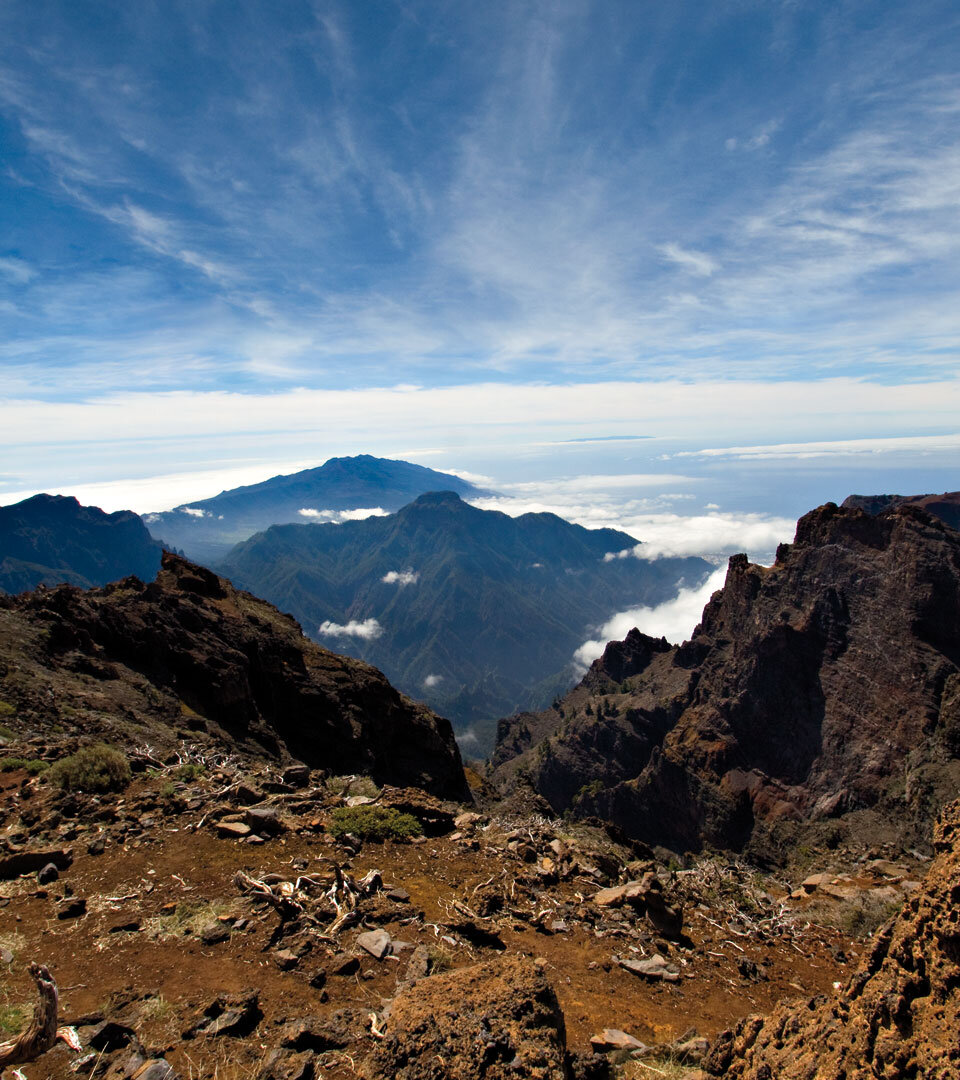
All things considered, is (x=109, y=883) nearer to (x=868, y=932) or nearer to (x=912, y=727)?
(x=868, y=932)

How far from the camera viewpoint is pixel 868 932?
35.9 feet

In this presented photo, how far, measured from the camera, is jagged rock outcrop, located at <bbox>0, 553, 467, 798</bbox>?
72.0 ft

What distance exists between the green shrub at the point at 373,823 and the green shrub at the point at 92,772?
5288 millimetres

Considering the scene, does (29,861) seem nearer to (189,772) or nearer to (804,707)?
(189,772)

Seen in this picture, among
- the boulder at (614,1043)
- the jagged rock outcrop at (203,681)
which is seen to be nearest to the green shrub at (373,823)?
the boulder at (614,1043)

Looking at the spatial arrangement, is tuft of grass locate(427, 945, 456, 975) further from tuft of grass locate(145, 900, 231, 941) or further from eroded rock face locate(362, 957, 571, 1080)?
tuft of grass locate(145, 900, 231, 941)

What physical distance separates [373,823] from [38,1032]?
682 centimetres

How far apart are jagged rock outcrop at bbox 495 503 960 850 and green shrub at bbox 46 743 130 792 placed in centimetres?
4540

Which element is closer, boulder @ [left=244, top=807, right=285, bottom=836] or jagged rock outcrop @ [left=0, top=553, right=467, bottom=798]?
boulder @ [left=244, top=807, right=285, bottom=836]

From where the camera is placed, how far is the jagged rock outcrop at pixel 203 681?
2195cm

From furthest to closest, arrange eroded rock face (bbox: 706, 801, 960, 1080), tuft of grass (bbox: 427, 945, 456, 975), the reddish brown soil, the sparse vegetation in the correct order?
the sparse vegetation
tuft of grass (bbox: 427, 945, 456, 975)
the reddish brown soil
eroded rock face (bbox: 706, 801, 960, 1080)

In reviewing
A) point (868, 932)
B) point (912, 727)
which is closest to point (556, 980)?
point (868, 932)

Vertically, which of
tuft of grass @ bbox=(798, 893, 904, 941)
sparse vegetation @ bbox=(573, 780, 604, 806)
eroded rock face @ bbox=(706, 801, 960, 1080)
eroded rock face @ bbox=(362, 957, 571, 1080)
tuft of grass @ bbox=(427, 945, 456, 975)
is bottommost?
sparse vegetation @ bbox=(573, 780, 604, 806)

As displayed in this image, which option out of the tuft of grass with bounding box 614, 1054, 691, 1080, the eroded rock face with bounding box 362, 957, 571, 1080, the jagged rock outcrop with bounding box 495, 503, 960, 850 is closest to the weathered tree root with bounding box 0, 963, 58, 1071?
the eroded rock face with bounding box 362, 957, 571, 1080
